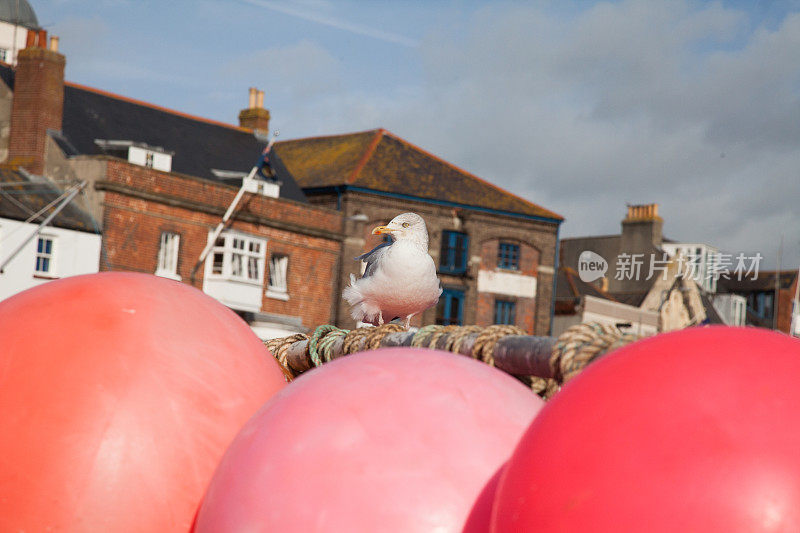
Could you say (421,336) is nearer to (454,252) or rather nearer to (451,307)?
(451,307)

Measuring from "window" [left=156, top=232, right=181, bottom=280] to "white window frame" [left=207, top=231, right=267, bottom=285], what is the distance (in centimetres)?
156

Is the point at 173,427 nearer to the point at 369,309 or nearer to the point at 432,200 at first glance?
the point at 369,309

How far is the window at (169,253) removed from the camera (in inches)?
1511

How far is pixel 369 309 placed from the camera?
26.0 ft

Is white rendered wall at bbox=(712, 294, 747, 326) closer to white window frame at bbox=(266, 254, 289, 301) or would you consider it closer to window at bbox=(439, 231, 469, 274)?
window at bbox=(439, 231, 469, 274)

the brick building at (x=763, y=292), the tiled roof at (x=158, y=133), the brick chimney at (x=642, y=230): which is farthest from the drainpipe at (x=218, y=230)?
the brick building at (x=763, y=292)

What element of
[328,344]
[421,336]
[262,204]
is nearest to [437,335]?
[421,336]

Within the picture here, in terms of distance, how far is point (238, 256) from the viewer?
133 feet

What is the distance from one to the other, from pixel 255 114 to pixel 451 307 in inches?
499

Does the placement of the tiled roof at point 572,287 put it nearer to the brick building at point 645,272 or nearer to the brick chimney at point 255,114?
the brick building at point 645,272

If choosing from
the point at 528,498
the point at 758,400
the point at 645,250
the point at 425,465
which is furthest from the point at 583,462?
the point at 645,250

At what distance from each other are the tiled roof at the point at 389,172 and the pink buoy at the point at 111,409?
4256 centimetres

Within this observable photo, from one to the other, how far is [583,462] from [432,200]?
46223 mm

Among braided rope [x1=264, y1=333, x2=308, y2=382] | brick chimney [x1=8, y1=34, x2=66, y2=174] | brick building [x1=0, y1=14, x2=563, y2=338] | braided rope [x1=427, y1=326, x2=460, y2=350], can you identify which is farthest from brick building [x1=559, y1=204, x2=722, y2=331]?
braided rope [x1=427, y1=326, x2=460, y2=350]
